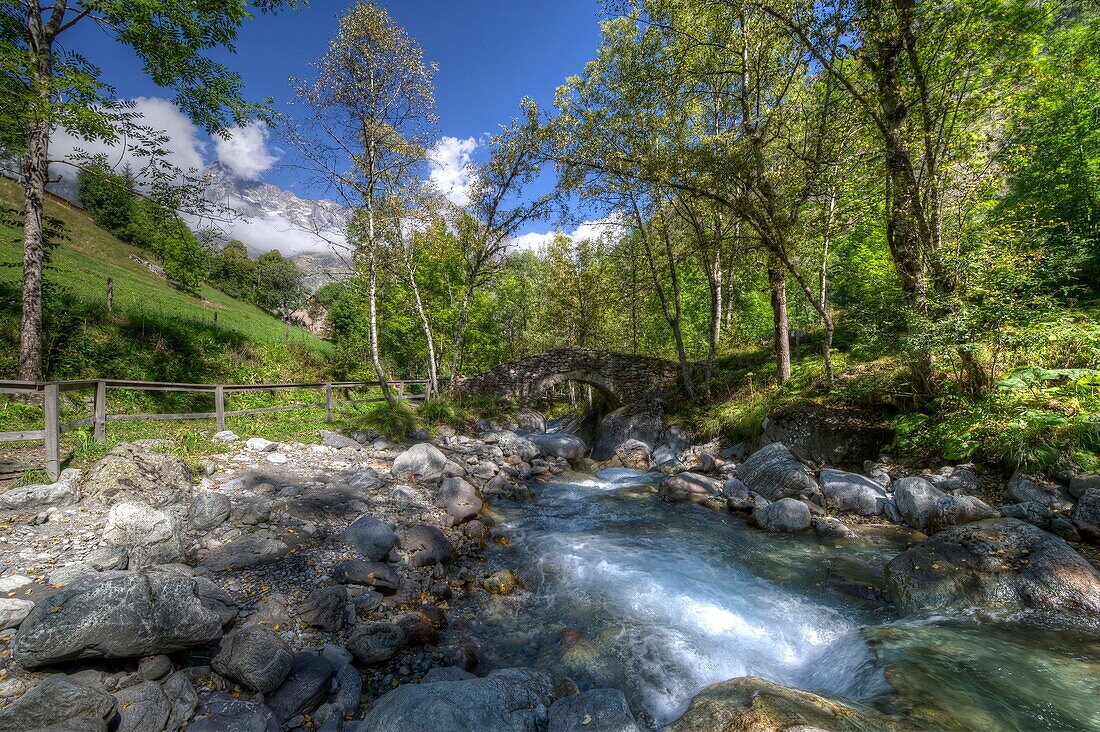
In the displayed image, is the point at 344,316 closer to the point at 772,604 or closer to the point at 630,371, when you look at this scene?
the point at 630,371

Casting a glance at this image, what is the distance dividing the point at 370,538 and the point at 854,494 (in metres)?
8.00

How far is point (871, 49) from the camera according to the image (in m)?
7.61

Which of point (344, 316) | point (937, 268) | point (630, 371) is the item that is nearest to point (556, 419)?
point (630, 371)

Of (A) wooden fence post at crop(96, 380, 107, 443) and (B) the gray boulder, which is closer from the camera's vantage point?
(A) wooden fence post at crop(96, 380, 107, 443)

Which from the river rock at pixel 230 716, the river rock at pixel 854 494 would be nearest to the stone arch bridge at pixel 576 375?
the river rock at pixel 854 494

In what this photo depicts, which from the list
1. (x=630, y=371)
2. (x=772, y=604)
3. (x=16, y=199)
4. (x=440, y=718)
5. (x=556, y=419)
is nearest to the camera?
(x=440, y=718)

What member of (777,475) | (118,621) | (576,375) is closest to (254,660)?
(118,621)

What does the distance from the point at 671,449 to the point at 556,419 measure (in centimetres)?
1841

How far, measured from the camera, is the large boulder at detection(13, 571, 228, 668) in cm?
258

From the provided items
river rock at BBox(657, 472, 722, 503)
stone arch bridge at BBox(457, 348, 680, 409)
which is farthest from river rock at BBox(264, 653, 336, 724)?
stone arch bridge at BBox(457, 348, 680, 409)

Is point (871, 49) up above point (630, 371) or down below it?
above

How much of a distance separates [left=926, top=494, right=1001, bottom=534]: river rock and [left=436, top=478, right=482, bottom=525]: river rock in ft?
23.8

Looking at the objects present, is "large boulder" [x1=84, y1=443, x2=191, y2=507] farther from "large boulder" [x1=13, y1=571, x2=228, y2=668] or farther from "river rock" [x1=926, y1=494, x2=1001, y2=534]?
"river rock" [x1=926, y1=494, x2=1001, y2=534]

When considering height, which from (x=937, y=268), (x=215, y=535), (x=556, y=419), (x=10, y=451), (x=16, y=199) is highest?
(x=16, y=199)
